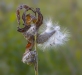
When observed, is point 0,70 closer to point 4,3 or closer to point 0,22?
point 0,22

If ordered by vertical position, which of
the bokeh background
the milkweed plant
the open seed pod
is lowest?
the open seed pod

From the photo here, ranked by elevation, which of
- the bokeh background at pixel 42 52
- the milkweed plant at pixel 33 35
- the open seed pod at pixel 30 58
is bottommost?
the open seed pod at pixel 30 58

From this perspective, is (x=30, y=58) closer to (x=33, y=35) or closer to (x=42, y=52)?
(x=33, y=35)

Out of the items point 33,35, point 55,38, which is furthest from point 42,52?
point 33,35

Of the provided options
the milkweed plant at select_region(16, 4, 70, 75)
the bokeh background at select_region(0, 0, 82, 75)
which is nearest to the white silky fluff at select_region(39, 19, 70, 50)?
the milkweed plant at select_region(16, 4, 70, 75)

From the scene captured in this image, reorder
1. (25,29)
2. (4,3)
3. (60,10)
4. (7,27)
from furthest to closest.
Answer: (60,10) < (4,3) < (7,27) < (25,29)

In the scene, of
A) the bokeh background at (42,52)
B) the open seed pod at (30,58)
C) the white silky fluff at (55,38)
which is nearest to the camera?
the open seed pod at (30,58)

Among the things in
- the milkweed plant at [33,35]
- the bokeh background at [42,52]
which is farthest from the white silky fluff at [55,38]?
the bokeh background at [42,52]

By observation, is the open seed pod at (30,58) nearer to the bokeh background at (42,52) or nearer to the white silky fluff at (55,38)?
the white silky fluff at (55,38)

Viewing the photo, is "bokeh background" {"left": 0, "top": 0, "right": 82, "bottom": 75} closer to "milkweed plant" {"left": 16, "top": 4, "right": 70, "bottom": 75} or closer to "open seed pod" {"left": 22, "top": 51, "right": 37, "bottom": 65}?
"milkweed plant" {"left": 16, "top": 4, "right": 70, "bottom": 75}

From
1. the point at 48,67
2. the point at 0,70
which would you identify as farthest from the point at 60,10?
the point at 0,70

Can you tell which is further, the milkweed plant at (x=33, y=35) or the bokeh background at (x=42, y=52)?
the bokeh background at (x=42, y=52)
